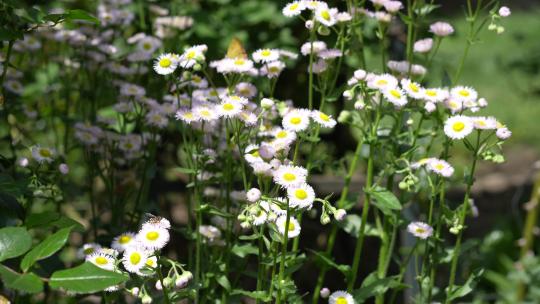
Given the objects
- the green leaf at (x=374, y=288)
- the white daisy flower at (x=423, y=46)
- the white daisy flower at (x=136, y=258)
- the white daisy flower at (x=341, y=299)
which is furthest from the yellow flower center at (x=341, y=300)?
the white daisy flower at (x=423, y=46)

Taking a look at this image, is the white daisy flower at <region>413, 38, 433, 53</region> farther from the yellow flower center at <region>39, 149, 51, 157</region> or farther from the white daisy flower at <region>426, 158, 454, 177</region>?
the yellow flower center at <region>39, 149, 51, 157</region>

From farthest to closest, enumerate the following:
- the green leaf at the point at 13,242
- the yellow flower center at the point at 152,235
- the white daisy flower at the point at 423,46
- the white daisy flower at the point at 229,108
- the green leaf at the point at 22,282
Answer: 1. the white daisy flower at the point at 423,46
2. the white daisy flower at the point at 229,108
3. the yellow flower center at the point at 152,235
4. the green leaf at the point at 13,242
5. the green leaf at the point at 22,282

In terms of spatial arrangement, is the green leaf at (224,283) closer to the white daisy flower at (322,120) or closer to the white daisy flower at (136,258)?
the white daisy flower at (136,258)

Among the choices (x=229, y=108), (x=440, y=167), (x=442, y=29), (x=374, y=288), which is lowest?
(x=374, y=288)

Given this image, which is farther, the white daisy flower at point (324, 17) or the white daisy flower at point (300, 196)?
the white daisy flower at point (324, 17)

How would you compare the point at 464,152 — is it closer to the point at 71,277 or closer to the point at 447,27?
the point at 447,27

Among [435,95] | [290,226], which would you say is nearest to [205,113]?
[290,226]

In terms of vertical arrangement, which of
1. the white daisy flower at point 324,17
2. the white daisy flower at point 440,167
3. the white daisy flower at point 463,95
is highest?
the white daisy flower at point 324,17

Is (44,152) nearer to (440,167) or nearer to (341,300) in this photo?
(341,300)

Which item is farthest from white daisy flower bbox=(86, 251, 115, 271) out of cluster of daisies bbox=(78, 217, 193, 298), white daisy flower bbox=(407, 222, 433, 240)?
white daisy flower bbox=(407, 222, 433, 240)
